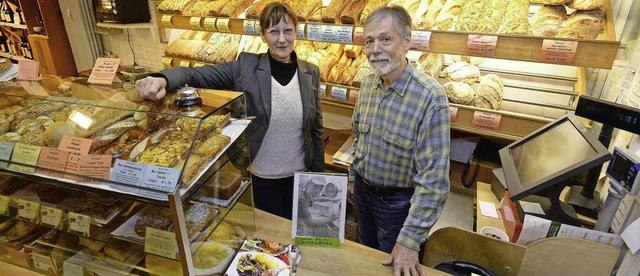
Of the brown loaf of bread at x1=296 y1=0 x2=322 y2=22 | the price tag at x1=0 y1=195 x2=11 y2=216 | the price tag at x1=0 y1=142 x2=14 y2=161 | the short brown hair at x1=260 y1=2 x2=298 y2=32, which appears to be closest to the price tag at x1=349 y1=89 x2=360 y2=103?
the brown loaf of bread at x1=296 y1=0 x2=322 y2=22

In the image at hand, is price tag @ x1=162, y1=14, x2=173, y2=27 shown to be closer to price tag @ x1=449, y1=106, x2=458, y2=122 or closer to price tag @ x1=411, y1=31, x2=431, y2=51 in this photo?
price tag @ x1=411, y1=31, x2=431, y2=51

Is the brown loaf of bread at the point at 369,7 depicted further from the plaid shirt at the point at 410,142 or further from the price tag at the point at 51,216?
the price tag at the point at 51,216

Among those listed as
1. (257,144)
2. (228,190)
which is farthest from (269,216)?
(257,144)

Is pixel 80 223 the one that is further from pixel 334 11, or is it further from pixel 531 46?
pixel 531 46

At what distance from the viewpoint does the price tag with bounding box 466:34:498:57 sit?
1.53 meters

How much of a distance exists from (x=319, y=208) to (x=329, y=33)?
3.72 feet

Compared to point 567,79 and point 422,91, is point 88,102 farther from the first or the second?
point 567,79

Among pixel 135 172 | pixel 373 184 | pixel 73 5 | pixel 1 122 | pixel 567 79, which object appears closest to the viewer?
pixel 135 172

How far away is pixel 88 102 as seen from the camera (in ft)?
3.90

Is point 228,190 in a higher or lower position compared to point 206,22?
lower

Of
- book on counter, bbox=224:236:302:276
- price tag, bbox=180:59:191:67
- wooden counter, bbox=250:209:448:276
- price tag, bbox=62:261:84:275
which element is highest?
price tag, bbox=180:59:191:67

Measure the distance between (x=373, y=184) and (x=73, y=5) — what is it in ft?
15.7

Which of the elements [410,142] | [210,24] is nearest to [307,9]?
[210,24]

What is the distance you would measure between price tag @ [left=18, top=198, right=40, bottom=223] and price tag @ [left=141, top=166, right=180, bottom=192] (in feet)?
2.26
